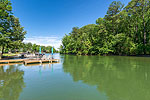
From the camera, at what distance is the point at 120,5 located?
3203cm

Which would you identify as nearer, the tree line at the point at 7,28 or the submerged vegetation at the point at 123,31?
the tree line at the point at 7,28

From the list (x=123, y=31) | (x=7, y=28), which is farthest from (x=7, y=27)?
(x=123, y=31)

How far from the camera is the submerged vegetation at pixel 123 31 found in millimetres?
25453

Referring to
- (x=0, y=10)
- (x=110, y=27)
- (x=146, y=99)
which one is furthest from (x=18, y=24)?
(x=110, y=27)

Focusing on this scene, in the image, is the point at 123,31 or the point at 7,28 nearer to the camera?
the point at 7,28

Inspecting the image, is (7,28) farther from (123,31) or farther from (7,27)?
(123,31)

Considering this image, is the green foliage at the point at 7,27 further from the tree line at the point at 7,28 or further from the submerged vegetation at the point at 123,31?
the submerged vegetation at the point at 123,31

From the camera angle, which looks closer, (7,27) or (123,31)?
(7,27)

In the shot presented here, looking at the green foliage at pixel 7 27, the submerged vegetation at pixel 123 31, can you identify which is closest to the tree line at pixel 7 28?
the green foliage at pixel 7 27

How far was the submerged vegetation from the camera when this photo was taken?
25453 millimetres

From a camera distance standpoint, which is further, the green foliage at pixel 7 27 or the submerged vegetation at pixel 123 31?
the submerged vegetation at pixel 123 31

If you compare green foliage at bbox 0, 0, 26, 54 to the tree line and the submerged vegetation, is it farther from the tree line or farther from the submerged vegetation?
the submerged vegetation

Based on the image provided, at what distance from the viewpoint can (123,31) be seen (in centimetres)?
3228

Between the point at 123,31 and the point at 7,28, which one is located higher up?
the point at 123,31
